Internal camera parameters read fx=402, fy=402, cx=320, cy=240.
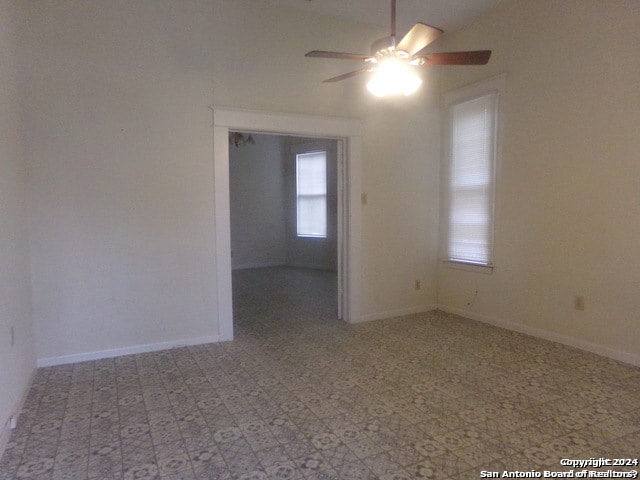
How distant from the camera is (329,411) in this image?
2488 millimetres

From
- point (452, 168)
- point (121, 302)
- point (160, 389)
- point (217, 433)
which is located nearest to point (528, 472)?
point (217, 433)

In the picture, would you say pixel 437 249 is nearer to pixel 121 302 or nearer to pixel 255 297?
pixel 255 297

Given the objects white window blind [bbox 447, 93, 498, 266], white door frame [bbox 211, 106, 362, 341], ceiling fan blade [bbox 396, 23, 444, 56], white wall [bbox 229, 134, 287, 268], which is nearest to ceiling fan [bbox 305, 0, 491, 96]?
ceiling fan blade [bbox 396, 23, 444, 56]

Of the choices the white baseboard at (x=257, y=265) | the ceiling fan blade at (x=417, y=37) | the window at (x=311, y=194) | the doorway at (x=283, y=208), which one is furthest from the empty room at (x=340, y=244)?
the white baseboard at (x=257, y=265)

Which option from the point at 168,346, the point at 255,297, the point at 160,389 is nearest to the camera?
the point at 160,389

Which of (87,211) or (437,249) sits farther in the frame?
(437,249)

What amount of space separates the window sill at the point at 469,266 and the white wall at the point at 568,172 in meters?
0.09

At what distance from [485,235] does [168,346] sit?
3.39m

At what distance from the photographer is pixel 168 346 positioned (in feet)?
12.0

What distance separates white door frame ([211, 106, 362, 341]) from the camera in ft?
12.3

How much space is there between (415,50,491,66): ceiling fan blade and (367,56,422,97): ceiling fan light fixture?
118 millimetres

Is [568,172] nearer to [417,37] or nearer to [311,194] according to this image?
[417,37]

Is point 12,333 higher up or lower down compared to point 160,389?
higher up

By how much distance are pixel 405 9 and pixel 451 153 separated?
1.61 meters
